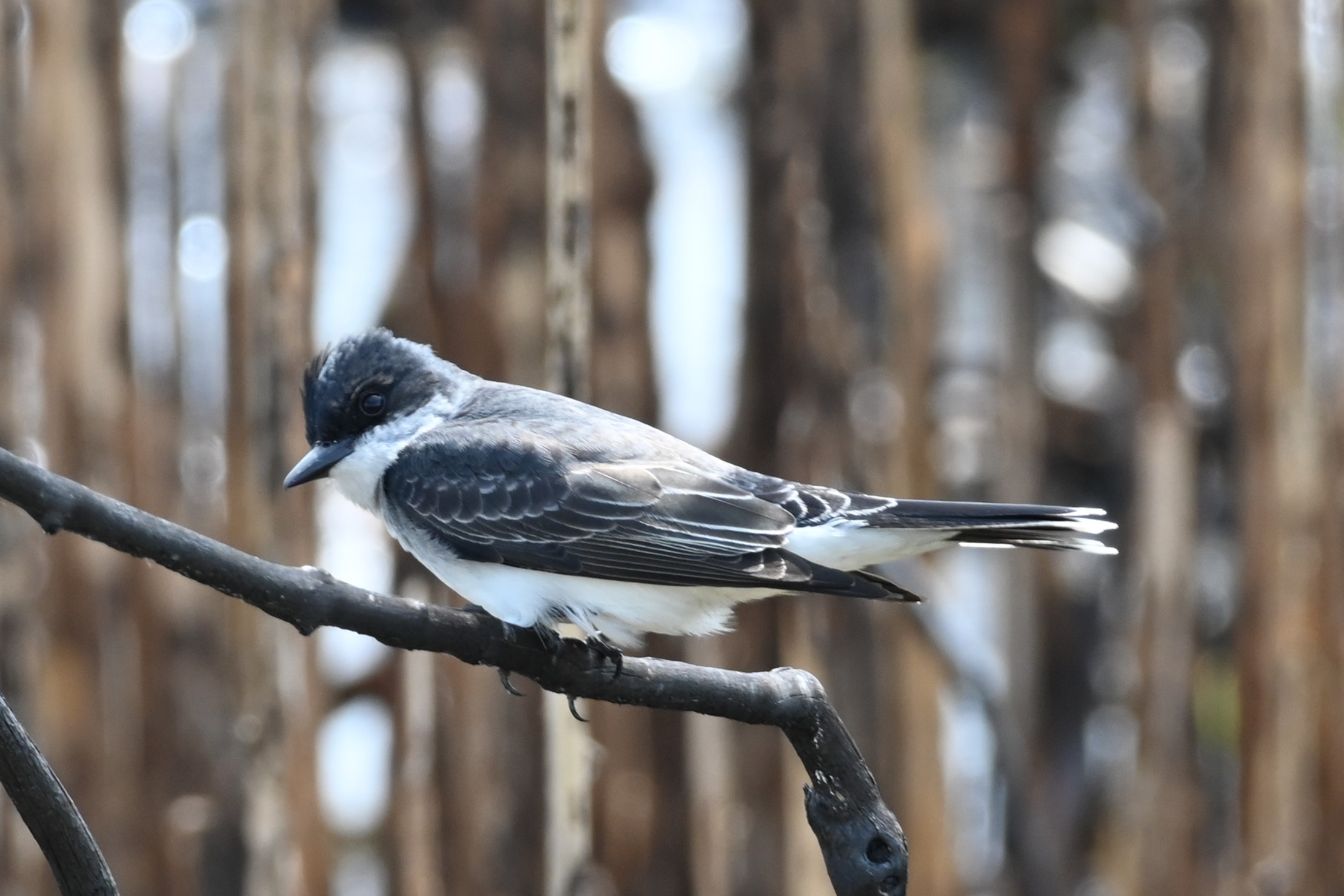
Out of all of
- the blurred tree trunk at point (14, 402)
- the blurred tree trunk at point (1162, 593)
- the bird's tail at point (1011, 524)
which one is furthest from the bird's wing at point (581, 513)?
the blurred tree trunk at point (1162, 593)

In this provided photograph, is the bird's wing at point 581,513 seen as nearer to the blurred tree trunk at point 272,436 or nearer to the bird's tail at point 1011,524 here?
the bird's tail at point 1011,524

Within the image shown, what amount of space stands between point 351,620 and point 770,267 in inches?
77.6

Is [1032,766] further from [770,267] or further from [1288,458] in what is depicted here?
[770,267]

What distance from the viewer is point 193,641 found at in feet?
10.0

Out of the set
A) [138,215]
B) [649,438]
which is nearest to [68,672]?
[138,215]

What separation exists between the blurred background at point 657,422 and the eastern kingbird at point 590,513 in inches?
14.4

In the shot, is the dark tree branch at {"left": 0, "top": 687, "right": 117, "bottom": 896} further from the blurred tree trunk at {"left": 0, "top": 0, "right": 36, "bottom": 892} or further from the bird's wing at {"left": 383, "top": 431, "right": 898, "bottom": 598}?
the blurred tree trunk at {"left": 0, "top": 0, "right": 36, "bottom": 892}

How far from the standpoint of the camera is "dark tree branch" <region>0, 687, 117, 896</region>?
91 centimetres

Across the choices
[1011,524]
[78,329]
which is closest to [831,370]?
[1011,524]

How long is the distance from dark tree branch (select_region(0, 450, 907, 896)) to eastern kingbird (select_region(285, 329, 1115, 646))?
22 cm

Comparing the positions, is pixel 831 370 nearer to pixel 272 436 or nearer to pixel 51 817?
pixel 272 436

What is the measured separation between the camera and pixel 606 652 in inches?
51.8

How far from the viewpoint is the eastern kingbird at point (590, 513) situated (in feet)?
5.09

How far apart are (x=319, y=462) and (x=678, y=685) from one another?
2.31 ft
